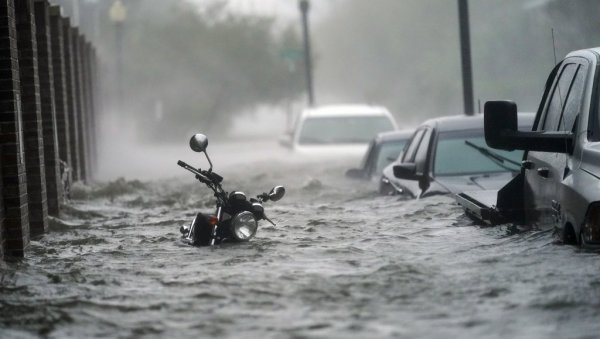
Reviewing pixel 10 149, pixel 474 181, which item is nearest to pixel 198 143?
pixel 10 149

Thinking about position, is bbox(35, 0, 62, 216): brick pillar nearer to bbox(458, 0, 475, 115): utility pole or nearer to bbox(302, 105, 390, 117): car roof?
bbox(458, 0, 475, 115): utility pole

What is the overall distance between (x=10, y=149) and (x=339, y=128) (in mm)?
11255

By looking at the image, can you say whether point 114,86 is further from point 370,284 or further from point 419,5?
point 370,284

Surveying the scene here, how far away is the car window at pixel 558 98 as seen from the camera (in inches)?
317

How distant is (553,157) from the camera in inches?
306

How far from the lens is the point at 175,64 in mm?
55938

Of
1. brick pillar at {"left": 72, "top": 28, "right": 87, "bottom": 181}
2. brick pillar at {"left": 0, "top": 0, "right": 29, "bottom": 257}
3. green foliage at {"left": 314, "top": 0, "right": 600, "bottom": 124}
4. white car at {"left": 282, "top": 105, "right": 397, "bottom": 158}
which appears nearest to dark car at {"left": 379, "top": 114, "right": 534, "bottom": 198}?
green foliage at {"left": 314, "top": 0, "right": 600, "bottom": 124}

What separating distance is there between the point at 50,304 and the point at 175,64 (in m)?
49.4

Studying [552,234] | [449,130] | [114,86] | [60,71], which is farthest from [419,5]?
[552,234]

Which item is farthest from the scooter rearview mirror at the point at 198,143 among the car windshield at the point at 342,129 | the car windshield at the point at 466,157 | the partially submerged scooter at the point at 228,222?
the car windshield at the point at 342,129

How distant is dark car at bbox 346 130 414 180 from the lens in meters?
15.4

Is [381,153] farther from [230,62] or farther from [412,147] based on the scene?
[230,62]

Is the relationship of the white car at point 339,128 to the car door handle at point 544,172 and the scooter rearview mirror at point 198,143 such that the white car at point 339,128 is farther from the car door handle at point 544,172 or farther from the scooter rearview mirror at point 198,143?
the car door handle at point 544,172

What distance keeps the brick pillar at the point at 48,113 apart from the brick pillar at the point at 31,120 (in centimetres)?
150
